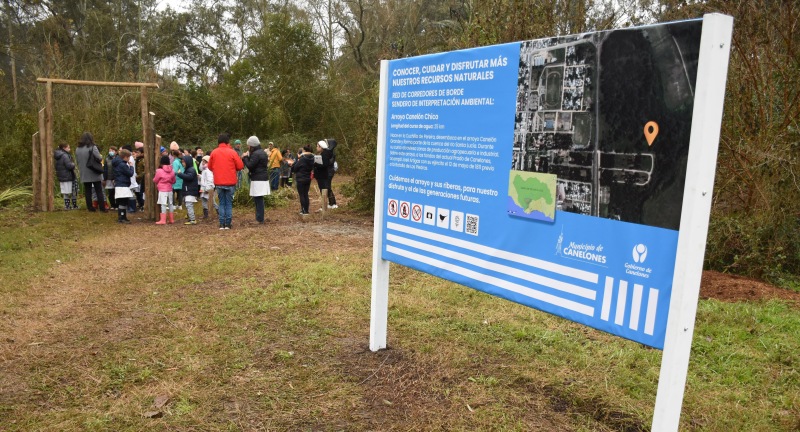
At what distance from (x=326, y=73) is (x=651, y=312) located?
1068 inches

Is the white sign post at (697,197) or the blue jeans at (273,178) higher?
the white sign post at (697,197)

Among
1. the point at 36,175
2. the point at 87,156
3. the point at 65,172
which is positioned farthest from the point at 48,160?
the point at 87,156

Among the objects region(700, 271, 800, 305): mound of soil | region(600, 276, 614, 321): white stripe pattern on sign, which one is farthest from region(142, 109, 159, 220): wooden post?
region(600, 276, 614, 321): white stripe pattern on sign

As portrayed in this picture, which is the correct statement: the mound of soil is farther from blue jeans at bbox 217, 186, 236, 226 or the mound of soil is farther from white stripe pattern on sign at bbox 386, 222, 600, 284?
blue jeans at bbox 217, 186, 236, 226

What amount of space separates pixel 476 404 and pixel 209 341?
8.35ft

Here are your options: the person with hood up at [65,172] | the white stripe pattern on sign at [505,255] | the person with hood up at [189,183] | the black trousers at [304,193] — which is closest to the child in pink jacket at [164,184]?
the person with hood up at [189,183]

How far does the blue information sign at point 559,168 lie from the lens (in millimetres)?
2820

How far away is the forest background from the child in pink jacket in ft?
14.0

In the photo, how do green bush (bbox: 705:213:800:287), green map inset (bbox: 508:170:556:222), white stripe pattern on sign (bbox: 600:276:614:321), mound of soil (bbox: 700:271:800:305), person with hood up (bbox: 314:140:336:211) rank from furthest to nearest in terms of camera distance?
1. person with hood up (bbox: 314:140:336:211)
2. green bush (bbox: 705:213:800:287)
3. mound of soil (bbox: 700:271:800:305)
4. green map inset (bbox: 508:170:556:222)
5. white stripe pattern on sign (bbox: 600:276:614:321)

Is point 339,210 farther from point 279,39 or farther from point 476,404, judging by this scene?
point 279,39

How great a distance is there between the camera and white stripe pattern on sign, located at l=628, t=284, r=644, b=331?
294 centimetres

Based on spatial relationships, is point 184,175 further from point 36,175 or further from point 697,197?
point 697,197

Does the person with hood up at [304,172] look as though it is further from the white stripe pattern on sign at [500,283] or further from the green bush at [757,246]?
the white stripe pattern on sign at [500,283]

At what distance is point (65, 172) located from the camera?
1338 centimetres
